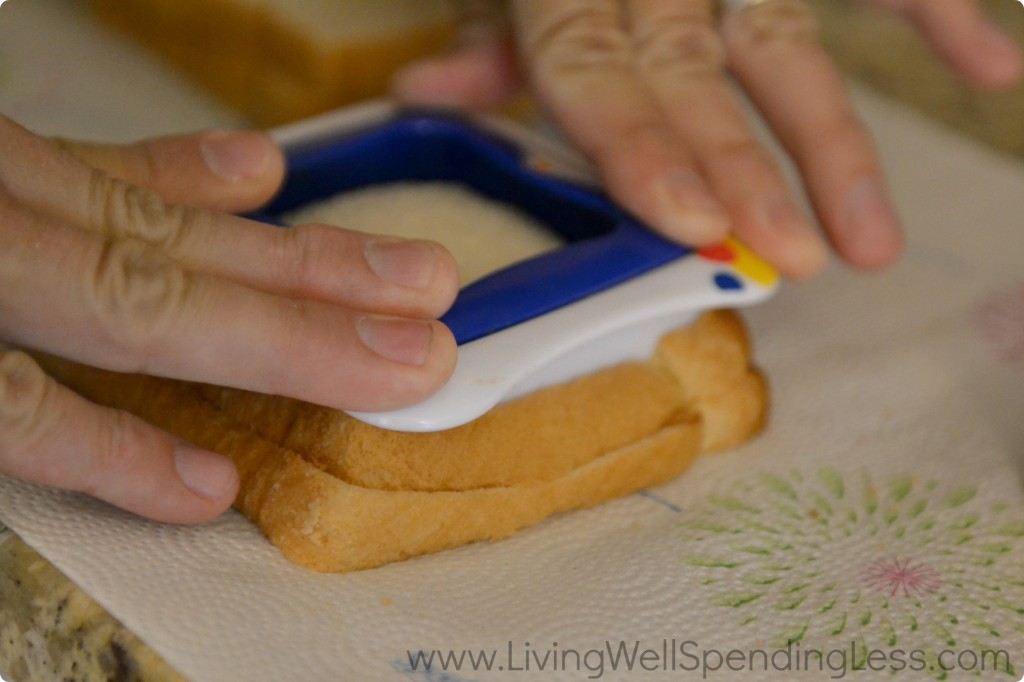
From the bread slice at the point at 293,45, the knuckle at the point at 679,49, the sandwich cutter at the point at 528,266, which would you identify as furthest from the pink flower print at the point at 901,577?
the bread slice at the point at 293,45

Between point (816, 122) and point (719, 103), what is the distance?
74mm

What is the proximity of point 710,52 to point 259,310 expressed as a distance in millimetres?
445

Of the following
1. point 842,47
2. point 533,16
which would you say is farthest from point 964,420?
point 842,47

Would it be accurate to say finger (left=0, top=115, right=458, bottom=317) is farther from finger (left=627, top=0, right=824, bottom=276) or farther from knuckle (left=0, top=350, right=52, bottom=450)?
finger (left=627, top=0, right=824, bottom=276)

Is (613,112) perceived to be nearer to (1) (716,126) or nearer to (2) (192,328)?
(1) (716,126)

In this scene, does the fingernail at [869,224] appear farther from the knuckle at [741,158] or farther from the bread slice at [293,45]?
the bread slice at [293,45]

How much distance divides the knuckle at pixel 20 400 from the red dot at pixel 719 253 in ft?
1.21

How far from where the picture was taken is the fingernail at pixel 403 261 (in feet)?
1.65

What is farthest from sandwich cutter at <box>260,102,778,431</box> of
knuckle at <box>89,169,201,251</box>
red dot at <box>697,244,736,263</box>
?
knuckle at <box>89,169,201,251</box>

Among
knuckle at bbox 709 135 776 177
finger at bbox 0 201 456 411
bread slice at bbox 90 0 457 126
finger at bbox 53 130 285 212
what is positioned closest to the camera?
finger at bbox 0 201 456 411

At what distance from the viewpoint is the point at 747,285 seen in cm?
62

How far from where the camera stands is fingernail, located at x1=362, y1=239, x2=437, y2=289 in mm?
504

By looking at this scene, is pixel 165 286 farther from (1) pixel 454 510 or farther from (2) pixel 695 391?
(2) pixel 695 391

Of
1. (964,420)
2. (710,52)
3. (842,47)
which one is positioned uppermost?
(710,52)
